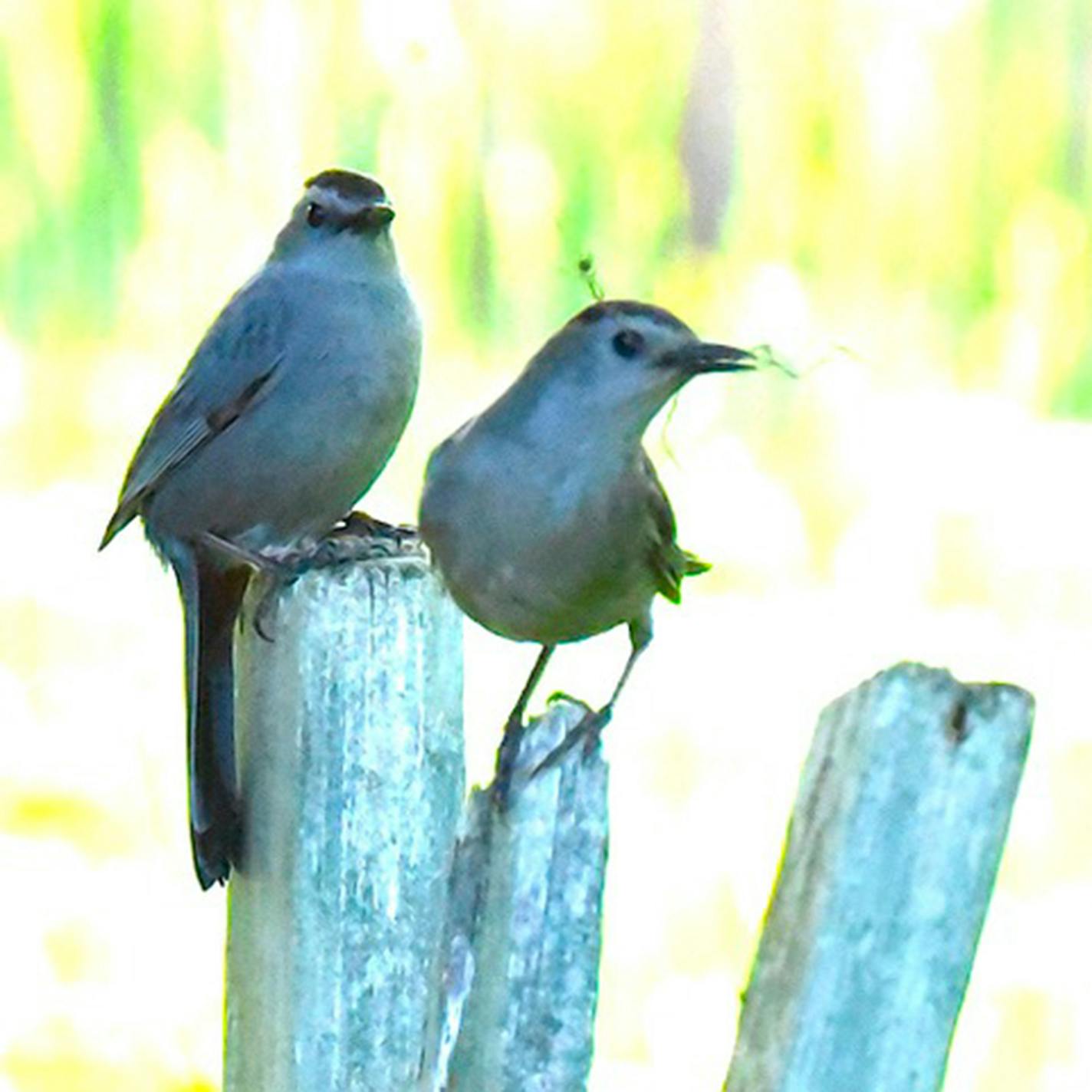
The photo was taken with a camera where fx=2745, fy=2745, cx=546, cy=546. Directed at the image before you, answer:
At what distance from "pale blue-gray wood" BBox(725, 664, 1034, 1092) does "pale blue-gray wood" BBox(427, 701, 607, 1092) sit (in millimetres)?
171

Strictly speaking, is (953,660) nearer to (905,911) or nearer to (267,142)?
(267,142)

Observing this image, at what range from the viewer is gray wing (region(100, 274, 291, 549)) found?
3318mm

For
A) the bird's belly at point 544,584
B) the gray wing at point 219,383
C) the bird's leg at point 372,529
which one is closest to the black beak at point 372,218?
the gray wing at point 219,383

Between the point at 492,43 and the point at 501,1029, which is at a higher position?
the point at 492,43

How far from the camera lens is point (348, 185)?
3.24 meters

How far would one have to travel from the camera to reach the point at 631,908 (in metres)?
3.56

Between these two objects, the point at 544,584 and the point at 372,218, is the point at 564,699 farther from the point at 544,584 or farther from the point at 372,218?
the point at 372,218

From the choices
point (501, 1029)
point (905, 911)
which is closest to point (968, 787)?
point (905, 911)

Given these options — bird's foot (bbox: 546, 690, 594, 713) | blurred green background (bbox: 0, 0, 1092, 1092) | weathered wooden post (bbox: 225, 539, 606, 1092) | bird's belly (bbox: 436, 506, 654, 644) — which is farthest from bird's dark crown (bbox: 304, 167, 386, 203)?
bird's foot (bbox: 546, 690, 594, 713)

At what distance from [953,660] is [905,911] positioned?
2.32 meters

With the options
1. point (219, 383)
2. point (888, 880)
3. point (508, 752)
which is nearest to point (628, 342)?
point (508, 752)

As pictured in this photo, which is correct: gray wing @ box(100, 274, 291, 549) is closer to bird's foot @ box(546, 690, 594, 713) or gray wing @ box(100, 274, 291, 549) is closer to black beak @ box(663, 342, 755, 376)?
black beak @ box(663, 342, 755, 376)

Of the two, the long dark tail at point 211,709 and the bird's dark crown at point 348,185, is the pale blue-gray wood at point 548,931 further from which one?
the bird's dark crown at point 348,185

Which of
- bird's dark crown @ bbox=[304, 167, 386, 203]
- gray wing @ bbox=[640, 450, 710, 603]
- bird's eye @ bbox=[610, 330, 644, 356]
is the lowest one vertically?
gray wing @ bbox=[640, 450, 710, 603]
